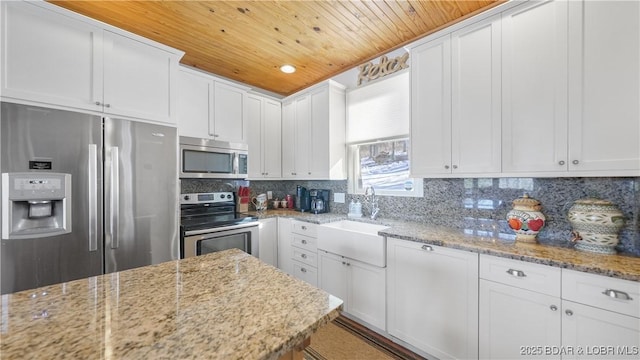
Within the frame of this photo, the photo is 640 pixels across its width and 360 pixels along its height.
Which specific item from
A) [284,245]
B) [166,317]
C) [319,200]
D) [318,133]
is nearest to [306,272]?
[284,245]

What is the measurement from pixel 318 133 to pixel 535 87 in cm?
194

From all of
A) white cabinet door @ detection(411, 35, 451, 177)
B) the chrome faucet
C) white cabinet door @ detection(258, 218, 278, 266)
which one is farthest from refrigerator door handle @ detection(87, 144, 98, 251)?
white cabinet door @ detection(411, 35, 451, 177)

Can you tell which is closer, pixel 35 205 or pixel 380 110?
pixel 35 205

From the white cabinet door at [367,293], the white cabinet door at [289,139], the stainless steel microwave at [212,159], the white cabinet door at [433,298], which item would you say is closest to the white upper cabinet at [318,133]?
the white cabinet door at [289,139]

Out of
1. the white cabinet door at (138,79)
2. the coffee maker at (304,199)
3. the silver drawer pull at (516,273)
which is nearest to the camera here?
the silver drawer pull at (516,273)

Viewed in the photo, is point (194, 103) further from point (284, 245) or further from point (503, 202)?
point (503, 202)

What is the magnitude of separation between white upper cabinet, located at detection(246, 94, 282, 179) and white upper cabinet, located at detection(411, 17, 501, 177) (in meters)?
1.89

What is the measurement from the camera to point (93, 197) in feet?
5.45

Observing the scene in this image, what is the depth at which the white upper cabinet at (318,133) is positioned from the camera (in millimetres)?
2801

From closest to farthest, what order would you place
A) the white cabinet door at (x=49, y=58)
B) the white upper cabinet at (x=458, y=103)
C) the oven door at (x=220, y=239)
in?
the white cabinet door at (x=49, y=58)
the white upper cabinet at (x=458, y=103)
the oven door at (x=220, y=239)

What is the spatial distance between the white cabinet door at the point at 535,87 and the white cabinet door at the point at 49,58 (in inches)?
114

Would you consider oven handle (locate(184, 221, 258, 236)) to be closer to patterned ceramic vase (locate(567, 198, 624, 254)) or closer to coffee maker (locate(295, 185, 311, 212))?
coffee maker (locate(295, 185, 311, 212))

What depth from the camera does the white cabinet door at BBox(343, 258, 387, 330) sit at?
6.54 feet

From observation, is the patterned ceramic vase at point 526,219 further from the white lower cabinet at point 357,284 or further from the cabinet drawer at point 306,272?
the cabinet drawer at point 306,272
